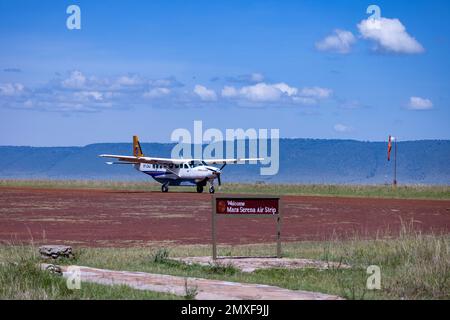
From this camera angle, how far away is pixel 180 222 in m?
34.9

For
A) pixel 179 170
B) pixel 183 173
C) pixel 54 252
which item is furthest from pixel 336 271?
pixel 179 170

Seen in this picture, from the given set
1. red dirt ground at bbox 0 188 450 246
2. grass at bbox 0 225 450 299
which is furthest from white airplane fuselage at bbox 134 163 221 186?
grass at bbox 0 225 450 299

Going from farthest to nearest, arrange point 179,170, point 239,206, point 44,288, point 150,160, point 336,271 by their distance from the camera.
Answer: point 150,160, point 179,170, point 239,206, point 336,271, point 44,288

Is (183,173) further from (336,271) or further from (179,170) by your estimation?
(336,271)

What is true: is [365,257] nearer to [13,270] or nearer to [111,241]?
[13,270]

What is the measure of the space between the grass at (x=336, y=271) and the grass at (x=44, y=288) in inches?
0.7

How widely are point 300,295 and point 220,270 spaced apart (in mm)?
3238

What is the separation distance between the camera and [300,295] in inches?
493

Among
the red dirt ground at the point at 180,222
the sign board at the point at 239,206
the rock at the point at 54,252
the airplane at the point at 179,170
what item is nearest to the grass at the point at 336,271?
the rock at the point at 54,252

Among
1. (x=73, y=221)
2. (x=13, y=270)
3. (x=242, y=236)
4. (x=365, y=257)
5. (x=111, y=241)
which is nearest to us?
(x=13, y=270)

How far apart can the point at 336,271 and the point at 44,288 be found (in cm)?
567

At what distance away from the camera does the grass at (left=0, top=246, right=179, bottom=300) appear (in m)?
12.2

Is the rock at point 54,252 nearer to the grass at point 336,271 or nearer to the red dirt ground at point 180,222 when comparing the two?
the grass at point 336,271
